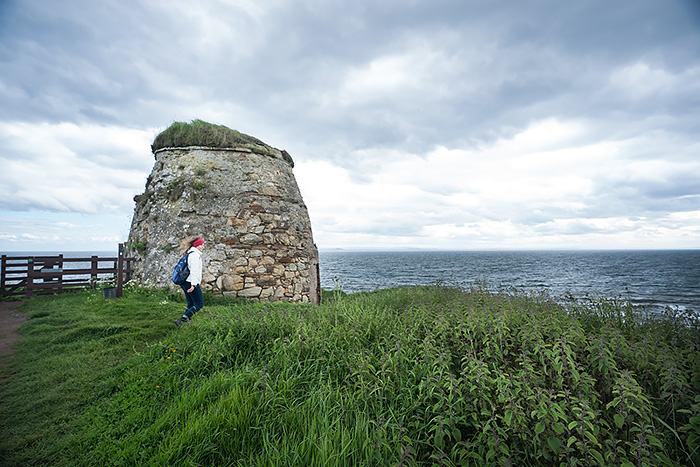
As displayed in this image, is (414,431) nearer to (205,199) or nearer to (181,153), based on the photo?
(205,199)

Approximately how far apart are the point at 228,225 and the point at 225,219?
24cm

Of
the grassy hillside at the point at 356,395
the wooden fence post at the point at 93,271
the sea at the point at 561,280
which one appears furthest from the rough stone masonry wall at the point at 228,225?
the grassy hillside at the point at 356,395

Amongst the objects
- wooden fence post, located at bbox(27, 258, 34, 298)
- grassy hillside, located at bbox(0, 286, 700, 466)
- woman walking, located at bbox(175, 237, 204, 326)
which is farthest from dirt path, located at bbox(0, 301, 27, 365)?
woman walking, located at bbox(175, 237, 204, 326)

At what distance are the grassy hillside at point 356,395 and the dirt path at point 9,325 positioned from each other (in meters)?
0.29

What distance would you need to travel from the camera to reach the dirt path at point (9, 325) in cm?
586

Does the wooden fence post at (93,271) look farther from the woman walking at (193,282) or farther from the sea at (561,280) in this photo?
the sea at (561,280)

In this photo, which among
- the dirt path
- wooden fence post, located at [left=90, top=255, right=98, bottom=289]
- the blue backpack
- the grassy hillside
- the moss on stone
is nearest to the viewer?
the grassy hillside

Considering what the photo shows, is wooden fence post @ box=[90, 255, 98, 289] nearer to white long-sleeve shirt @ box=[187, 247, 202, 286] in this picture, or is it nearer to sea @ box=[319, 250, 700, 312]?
white long-sleeve shirt @ box=[187, 247, 202, 286]

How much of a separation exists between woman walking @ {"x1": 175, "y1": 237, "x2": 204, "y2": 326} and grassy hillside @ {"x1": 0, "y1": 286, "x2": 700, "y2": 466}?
929 millimetres

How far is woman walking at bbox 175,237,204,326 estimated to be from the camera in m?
6.72

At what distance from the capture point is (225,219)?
10.8 m

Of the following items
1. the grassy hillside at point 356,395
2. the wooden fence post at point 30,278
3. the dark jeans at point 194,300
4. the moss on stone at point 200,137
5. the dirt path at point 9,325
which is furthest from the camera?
the moss on stone at point 200,137

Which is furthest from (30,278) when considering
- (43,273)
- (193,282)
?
(193,282)

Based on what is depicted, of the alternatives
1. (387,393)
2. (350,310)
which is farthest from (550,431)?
(350,310)
